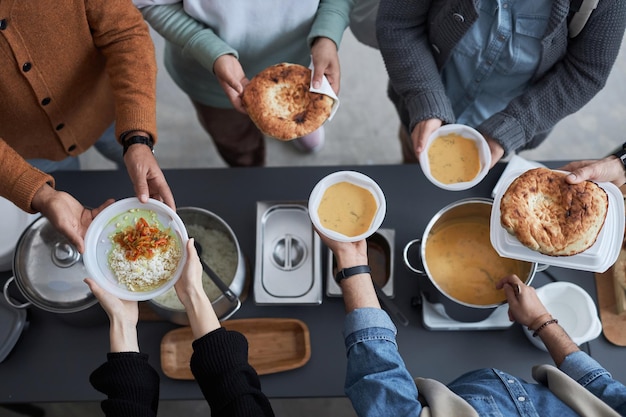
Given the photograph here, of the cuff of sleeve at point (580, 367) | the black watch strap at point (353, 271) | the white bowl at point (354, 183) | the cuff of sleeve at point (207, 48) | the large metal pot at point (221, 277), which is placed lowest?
the large metal pot at point (221, 277)

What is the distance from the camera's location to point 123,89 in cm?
134

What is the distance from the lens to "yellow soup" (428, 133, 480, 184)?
1271mm

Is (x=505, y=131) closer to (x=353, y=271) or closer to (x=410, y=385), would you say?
(x=353, y=271)

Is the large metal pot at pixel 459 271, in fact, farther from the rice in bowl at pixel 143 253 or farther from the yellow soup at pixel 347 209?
the rice in bowl at pixel 143 253

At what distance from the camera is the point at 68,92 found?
55.5 inches

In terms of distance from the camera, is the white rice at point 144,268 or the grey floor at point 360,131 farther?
the grey floor at point 360,131

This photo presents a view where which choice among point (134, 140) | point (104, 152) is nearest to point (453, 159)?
point (134, 140)

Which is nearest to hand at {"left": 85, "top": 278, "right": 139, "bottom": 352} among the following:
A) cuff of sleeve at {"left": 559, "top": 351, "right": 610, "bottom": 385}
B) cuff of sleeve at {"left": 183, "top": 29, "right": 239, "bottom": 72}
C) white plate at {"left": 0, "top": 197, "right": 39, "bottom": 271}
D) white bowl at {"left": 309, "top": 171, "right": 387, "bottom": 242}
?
white plate at {"left": 0, "top": 197, "right": 39, "bottom": 271}

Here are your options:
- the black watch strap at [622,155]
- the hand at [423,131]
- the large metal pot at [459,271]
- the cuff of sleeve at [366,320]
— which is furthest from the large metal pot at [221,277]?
the black watch strap at [622,155]

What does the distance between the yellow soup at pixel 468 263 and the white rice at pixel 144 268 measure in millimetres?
640

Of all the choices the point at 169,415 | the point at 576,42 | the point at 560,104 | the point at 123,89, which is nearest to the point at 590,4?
the point at 576,42

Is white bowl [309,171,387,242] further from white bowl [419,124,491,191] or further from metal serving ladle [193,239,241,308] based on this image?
metal serving ladle [193,239,241,308]

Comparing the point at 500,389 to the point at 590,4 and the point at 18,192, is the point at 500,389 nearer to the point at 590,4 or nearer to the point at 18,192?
the point at 590,4

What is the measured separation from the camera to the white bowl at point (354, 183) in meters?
1.11
